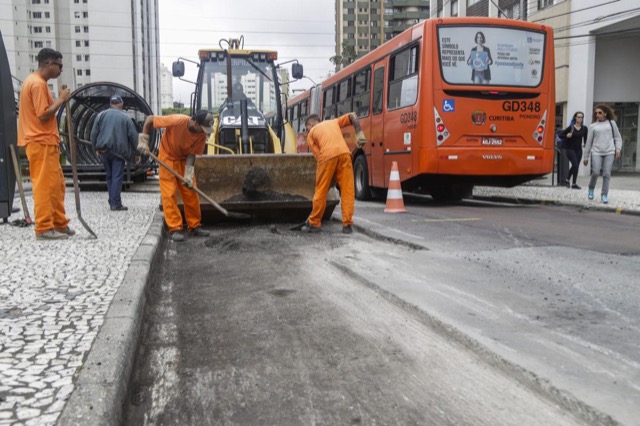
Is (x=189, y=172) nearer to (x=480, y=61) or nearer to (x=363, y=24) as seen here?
(x=480, y=61)

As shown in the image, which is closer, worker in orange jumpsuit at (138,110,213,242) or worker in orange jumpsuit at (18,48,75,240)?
worker in orange jumpsuit at (18,48,75,240)

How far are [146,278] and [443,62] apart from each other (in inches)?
287

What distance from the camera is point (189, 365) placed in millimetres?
3121

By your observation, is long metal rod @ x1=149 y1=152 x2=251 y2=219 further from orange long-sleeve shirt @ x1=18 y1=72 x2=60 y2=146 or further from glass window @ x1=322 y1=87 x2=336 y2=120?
glass window @ x1=322 y1=87 x2=336 y2=120

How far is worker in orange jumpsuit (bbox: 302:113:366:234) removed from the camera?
7.60 meters

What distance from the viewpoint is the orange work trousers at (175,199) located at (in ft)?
23.2

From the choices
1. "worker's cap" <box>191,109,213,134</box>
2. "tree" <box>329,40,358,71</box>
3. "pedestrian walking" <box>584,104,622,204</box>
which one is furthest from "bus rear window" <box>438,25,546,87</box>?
"tree" <box>329,40,358,71</box>

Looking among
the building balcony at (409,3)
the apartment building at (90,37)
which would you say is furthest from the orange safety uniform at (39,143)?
the building balcony at (409,3)

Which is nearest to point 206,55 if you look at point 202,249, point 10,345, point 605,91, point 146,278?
point 202,249

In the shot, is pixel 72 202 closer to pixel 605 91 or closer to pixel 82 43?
pixel 605 91

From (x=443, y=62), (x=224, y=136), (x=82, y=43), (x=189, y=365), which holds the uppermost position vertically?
(x=82, y=43)

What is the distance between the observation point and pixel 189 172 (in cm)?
717

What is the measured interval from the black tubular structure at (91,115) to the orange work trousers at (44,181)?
7.92 metres

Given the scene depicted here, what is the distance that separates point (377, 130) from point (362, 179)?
50.6 inches
